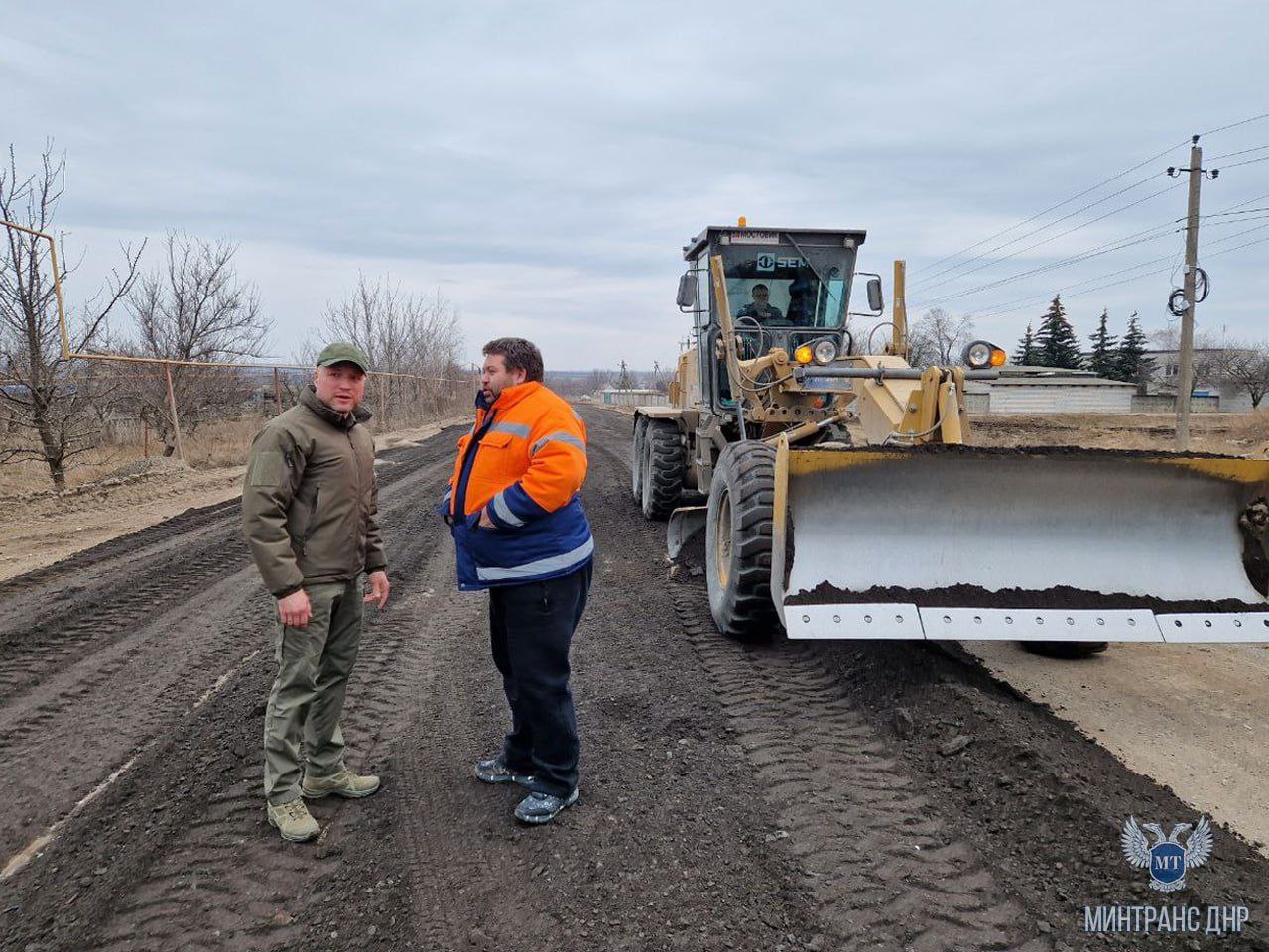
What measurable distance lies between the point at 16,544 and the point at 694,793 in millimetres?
7985

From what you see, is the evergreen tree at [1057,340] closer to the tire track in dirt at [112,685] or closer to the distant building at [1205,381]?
the distant building at [1205,381]

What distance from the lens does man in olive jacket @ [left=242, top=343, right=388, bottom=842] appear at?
2.80 meters

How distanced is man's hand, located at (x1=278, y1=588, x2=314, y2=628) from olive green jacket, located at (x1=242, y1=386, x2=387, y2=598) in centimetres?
3

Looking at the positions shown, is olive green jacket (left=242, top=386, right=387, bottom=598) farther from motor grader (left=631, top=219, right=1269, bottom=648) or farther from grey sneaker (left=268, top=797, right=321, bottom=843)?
motor grader (left=631, top=219, right=1269, bottom=648)

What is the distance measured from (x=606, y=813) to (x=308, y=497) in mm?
1662

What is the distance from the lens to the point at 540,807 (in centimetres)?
301

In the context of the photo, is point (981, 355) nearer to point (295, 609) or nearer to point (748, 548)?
point (748, 548)

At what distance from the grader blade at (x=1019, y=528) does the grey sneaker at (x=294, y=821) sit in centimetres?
231

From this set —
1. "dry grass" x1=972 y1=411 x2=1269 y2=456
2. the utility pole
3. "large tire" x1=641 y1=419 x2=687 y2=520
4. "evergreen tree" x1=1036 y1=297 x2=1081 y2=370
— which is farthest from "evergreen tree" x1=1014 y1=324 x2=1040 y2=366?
"large tire" x1=641 y1=419 x2=687 y2=520

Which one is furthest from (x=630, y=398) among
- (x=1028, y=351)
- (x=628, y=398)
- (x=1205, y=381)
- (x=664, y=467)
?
(x=664, y=467)

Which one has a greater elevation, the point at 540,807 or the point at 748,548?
the point at 748,548

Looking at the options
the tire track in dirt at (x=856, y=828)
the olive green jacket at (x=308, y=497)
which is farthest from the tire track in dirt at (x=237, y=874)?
the tire track in dirt at (x=856, y=828)

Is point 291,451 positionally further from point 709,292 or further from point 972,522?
point 709,292

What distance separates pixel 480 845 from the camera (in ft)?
9.45
